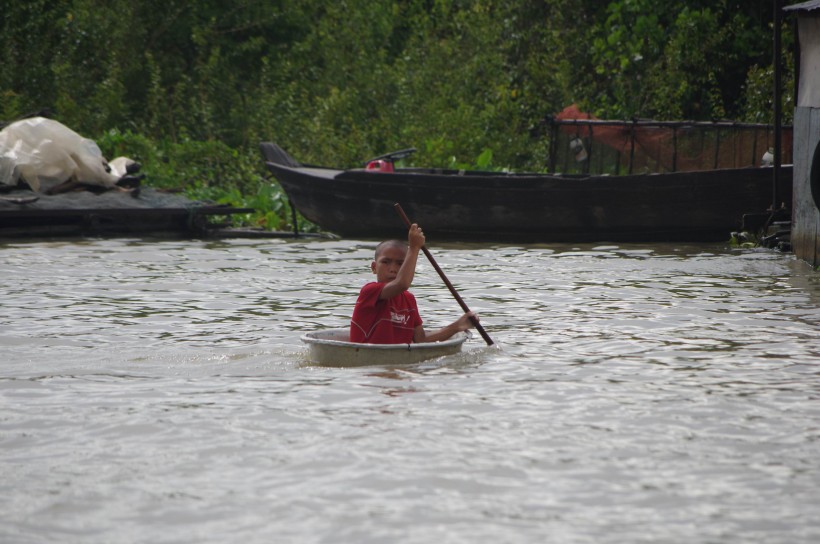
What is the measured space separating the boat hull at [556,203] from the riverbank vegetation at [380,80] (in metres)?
2.24

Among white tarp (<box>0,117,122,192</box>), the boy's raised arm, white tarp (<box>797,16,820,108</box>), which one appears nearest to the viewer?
the boy's raised arm

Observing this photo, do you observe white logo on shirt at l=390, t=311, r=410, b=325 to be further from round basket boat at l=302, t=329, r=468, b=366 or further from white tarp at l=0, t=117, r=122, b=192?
white tarp at l=0, t=117, r=122, b=192

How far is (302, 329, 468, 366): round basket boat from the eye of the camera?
7.37m

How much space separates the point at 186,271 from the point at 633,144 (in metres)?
6.54

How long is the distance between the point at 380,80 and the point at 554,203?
7.35 m

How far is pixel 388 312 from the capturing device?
7.77 metres

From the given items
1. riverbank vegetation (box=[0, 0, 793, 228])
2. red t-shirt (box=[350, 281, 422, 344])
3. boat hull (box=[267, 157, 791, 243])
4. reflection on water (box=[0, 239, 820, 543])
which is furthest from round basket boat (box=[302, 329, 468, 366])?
riverbank vegetation (box=[0, 0, 793, 228])

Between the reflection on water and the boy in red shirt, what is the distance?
0.31 m

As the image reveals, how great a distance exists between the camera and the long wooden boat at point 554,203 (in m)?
15.8

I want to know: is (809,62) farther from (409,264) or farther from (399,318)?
(409,264)

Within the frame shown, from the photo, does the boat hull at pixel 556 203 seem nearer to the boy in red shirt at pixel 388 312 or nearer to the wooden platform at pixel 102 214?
the wooden platform at pixel 102 214

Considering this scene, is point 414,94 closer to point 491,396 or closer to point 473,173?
point 473,173

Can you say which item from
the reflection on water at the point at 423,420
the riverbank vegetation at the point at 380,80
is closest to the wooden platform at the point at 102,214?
the riverbank vegetation at the point at 380,80

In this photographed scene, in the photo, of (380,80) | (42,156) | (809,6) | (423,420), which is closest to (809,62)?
(809,6)
